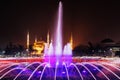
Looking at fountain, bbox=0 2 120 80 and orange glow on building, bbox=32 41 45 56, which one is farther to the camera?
orange glow on building, bbox=32 41 45 56

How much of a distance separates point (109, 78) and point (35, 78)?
7.61m

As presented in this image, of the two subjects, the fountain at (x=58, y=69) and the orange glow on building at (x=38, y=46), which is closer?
the fountain at (x=58, y=69)

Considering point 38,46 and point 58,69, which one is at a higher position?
point 38,46

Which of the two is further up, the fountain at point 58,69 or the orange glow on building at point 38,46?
the orange glow on building at point 38,46

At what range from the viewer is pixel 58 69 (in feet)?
139

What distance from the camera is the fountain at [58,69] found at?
41.4 m

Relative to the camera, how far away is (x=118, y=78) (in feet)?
147

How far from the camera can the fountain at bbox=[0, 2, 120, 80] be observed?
136 ft

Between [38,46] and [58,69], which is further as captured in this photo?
[38,46]

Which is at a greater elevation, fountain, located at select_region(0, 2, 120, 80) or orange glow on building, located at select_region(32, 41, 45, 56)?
orange glow on building, located at select_region(32, 41, 45, 56)

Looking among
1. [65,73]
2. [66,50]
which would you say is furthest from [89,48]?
[65,73]

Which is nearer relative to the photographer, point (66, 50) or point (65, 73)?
point (65, 73)

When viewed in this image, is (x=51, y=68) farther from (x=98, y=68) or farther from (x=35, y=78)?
(x=98, y=68)

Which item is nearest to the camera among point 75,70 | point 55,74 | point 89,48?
point 55,74
